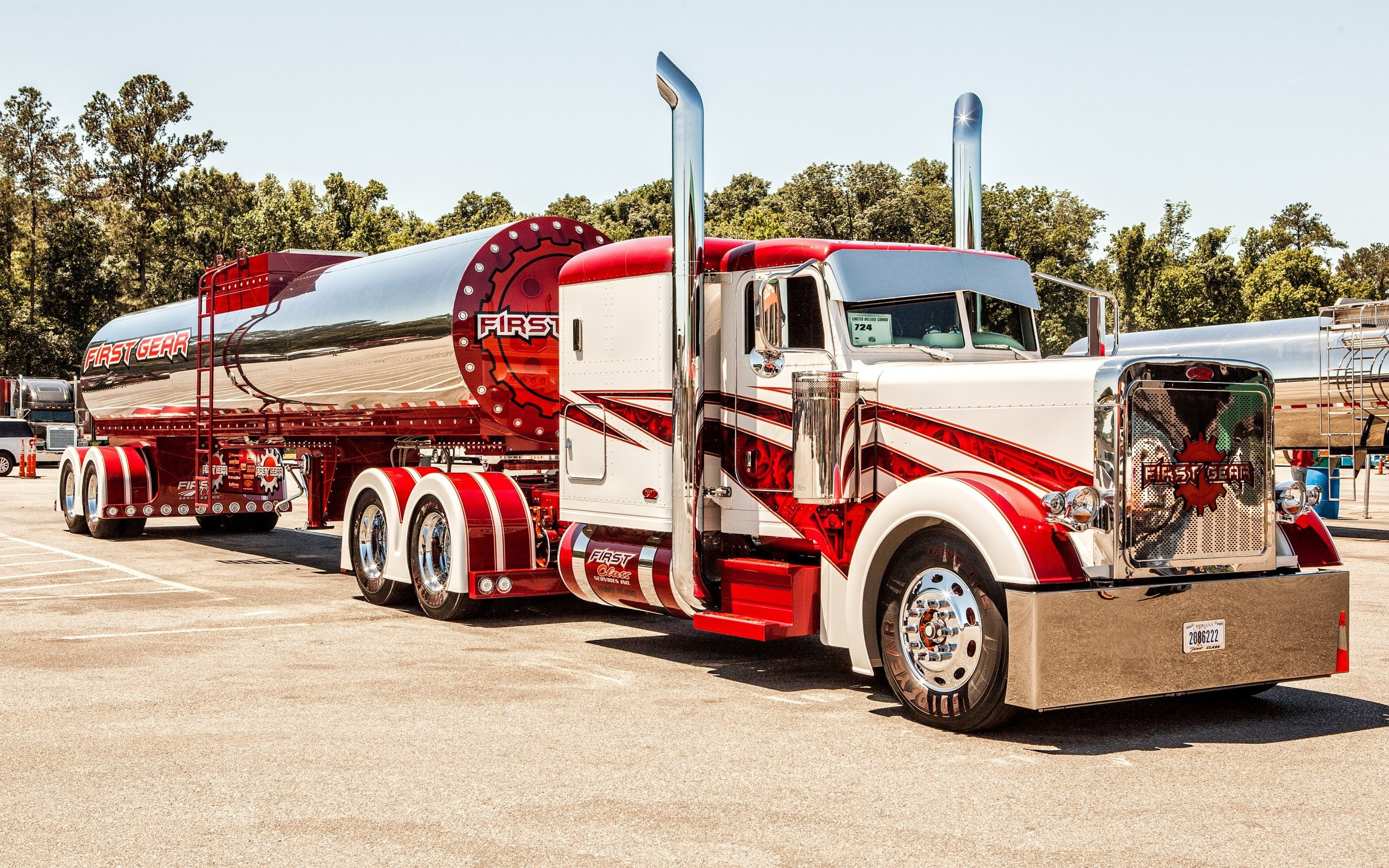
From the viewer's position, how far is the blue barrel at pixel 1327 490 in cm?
2411

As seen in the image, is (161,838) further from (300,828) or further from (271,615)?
(271,615)

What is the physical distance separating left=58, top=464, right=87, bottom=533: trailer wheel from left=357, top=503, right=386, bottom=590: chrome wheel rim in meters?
9.61

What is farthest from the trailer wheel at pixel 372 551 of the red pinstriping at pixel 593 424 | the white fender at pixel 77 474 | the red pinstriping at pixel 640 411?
the white fender at pixel 77 474

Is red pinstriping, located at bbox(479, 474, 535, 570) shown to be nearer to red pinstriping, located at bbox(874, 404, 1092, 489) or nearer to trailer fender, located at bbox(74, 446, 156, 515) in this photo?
red pinstriping, located at bbox(874, 404, 1092, 489)

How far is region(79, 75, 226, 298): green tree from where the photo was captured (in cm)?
6431

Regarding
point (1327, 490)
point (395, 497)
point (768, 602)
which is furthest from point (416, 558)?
point (1327, 490)

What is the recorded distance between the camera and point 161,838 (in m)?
5.55

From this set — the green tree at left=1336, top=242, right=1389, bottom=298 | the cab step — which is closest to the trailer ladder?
the cab step

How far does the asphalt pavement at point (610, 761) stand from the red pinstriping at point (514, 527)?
76 cm

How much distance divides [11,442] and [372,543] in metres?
37.2

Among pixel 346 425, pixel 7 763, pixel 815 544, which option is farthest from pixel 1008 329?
pixel 346 425

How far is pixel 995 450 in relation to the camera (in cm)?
788

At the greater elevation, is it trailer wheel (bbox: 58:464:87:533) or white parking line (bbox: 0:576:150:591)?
trailer wheel (bbox: 58:464:87:533)

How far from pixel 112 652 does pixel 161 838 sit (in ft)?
17.2
